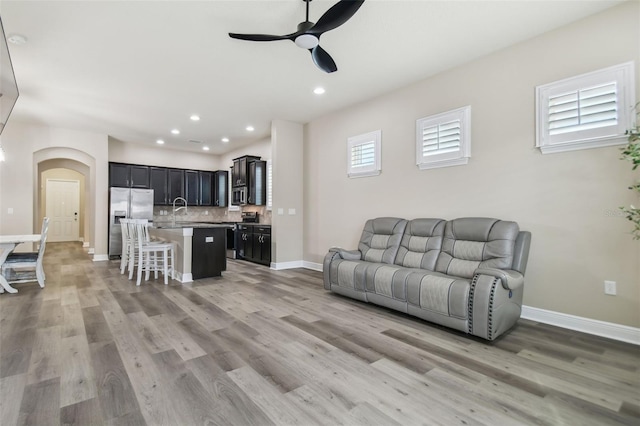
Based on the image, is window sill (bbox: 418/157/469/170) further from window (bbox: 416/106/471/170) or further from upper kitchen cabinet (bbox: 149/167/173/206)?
upper kitchen cabinet (bbox: 149/167/173/206)

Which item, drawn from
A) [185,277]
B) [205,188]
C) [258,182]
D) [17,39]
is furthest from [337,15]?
[205,188]

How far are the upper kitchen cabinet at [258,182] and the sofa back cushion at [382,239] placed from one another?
11.8 ft

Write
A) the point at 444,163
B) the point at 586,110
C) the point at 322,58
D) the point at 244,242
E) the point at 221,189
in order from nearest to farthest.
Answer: the point at 586,110
the point at 322,58
the point at 444,163
the point at 244,242
the point at 221,189

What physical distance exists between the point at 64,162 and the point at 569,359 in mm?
11889

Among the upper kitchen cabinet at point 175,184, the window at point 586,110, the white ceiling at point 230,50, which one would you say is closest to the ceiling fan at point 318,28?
the white ceiling at point 230,50

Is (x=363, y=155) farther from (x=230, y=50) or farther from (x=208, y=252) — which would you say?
(x=208, y=252)

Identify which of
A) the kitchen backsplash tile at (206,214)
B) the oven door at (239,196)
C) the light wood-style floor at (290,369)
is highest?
the oven door at (239,196)

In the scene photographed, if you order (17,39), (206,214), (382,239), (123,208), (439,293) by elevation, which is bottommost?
(439,293)

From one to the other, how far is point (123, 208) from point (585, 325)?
8630mm

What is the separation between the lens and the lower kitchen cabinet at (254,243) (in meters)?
6.19

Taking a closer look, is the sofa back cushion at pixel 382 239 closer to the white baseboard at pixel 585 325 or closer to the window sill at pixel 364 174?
the window sill at pixel 364 174

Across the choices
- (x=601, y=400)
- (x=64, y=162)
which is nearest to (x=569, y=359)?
(x=601, y=400)

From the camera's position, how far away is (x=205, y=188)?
8977mm

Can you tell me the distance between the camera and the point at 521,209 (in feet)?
10.7
